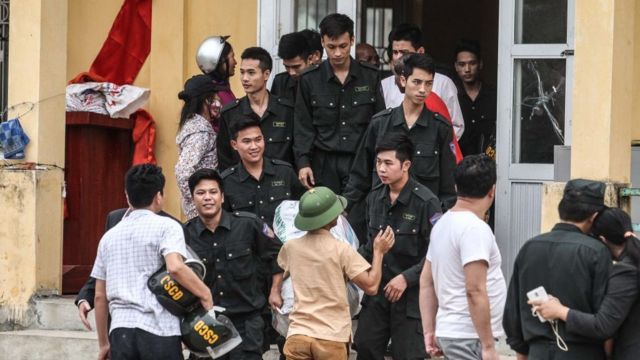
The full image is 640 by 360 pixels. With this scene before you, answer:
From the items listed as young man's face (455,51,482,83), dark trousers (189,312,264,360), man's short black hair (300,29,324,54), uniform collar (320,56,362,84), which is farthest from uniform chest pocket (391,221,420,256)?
young man's face (455,51,482,83)

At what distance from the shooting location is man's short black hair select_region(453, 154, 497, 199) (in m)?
7.11

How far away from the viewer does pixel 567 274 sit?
22.3ft

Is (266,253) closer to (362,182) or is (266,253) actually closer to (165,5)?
(362,182)

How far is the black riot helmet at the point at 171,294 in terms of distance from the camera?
750cm

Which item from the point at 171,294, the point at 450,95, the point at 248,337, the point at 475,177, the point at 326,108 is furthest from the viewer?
the point at 450,95

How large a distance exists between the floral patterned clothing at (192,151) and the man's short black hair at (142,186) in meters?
1.99

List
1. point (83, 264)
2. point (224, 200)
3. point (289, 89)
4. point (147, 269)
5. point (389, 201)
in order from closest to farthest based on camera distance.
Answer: point (147, 269), point (389, 201), point (224, 200), point (289, 89), point (83, 264)

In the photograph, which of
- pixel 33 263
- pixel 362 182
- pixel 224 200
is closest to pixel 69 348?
pixel 33 263

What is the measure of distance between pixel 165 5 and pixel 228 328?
4782mm

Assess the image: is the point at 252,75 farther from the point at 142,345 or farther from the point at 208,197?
the point at 142,345

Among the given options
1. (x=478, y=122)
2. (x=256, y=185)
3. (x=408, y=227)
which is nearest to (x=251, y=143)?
(x=256, y=185)

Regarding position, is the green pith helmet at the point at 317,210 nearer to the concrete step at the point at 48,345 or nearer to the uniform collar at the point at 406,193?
the uniform collar at the point at 406,193

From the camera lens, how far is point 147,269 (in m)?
7.62

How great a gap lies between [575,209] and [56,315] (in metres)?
5.06
